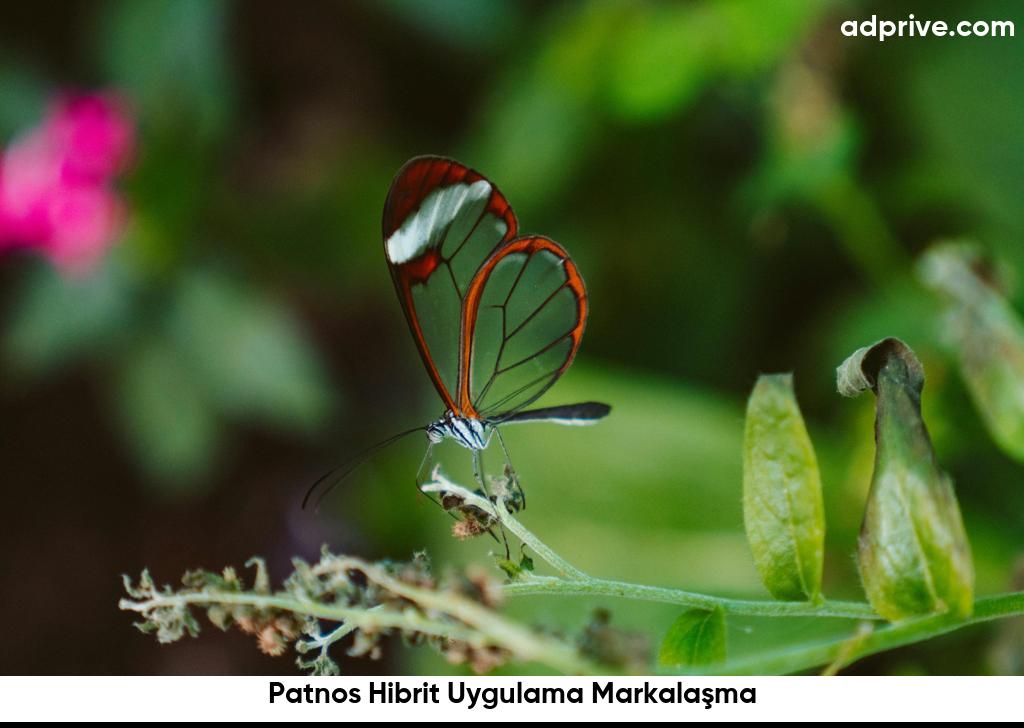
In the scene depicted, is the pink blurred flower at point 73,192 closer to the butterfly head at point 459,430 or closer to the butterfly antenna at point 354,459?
the butterfly antenna at point 354,459

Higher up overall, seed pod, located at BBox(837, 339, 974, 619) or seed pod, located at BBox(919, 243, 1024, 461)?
seed pod, located at BBox(919, 243, 1024, 461)

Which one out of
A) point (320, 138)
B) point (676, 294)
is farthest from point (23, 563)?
point (676, 294)

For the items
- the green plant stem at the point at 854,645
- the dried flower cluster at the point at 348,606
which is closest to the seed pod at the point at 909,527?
the green plant stem at the point at 854,645

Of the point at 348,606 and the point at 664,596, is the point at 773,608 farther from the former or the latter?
the point at 348,606

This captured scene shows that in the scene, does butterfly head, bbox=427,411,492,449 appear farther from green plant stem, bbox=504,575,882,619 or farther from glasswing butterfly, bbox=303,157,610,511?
green plant stem, bbox=504,575,882,619

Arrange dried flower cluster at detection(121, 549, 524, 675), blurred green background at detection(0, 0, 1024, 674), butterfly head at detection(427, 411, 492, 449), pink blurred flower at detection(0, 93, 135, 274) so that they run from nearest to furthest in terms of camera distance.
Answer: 1. dried flower cluster at detection(121, 549, 524, 675)
2. butterfly head at detection(427, 411, 492, 449)
3. blurred green background at detection(0, 0, 1024, 674)
4. pink blurred flower at detection(0, 93, 135, 274)

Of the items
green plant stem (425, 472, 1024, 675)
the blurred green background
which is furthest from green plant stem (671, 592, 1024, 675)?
the blurred green background
